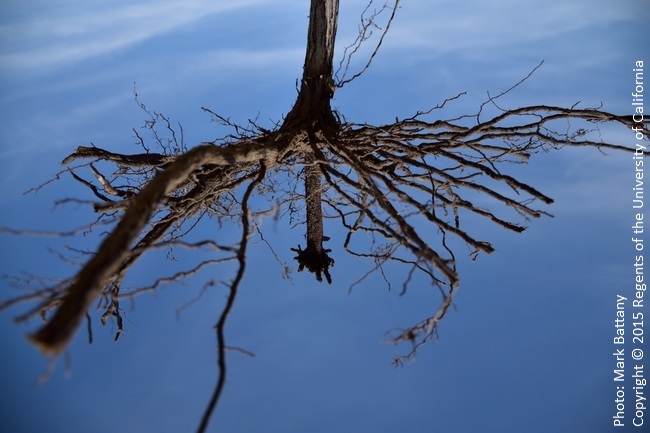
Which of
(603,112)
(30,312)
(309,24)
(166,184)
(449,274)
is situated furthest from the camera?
(309,24)

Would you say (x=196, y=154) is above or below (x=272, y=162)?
below

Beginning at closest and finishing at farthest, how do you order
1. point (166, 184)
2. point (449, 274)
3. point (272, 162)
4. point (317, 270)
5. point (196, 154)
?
point (166, 184) → point (196, 154) → point (449, 274) → point (272, 162) → point (317, 270)

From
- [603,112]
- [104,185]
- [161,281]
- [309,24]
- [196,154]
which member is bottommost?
[161,281]

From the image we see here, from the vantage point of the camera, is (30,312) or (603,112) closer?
(30,312)

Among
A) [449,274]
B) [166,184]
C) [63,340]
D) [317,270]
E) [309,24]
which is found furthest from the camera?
[317,270]

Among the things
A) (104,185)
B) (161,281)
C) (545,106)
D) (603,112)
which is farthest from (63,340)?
(603,112)

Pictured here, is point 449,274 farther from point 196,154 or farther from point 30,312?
point 30,312

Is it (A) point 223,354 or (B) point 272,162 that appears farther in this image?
(B) point 272,162

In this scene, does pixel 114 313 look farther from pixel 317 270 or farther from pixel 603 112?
pixel 603 112

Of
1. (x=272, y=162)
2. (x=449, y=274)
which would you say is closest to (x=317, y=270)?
(x=272, y=162)

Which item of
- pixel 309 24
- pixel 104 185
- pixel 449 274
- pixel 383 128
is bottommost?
pixel 449 274
